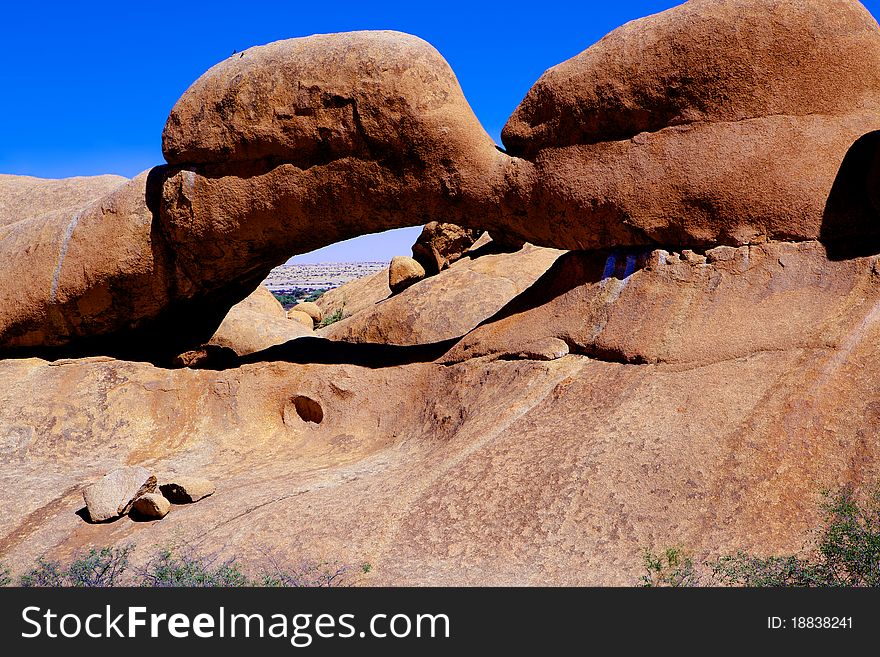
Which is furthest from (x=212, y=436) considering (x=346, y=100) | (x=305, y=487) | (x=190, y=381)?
(x=346, y=100)

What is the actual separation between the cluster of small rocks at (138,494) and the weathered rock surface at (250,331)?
11.4 feet

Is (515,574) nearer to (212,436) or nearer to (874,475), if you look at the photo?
(874,475)

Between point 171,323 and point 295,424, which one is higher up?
point 171,323

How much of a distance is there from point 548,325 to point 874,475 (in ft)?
9.68

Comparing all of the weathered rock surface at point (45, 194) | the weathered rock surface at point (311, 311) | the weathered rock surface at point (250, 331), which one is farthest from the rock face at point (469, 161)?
the weathered rock surface at point (311, 311)

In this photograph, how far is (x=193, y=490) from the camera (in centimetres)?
685

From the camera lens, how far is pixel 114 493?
666cm

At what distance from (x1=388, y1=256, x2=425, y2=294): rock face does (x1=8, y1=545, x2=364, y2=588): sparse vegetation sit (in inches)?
383

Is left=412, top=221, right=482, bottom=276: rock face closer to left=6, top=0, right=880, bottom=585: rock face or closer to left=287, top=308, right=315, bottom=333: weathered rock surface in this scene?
left=287, top=308, right=315, bottom=333: weathered rock surface

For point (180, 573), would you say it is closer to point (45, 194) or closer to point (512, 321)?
point (512, 321)

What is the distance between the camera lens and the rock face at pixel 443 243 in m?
15.1

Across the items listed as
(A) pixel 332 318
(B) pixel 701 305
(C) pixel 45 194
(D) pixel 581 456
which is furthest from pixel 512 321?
(A) pixel 332 318

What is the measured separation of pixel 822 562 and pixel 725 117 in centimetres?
349

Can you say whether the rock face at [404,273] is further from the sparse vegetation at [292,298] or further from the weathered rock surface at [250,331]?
the sparse vegetation at [292,298]
